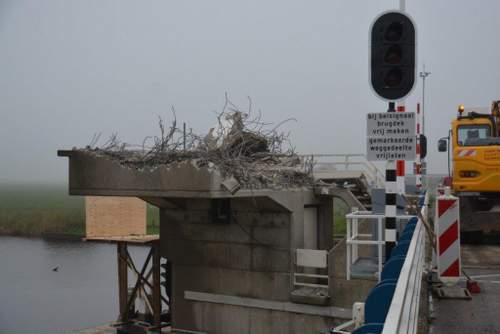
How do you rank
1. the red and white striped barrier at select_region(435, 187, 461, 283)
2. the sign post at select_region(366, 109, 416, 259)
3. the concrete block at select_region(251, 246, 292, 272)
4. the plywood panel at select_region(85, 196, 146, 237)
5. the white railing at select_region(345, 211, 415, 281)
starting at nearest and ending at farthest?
the sign post at select_region(366, 109, 416, 259)
the red and white striped barrier at select_region(435, 187, 461, 283)
the white railing at select_region(345, 211, 415, 281)
the concrete block at select_region(251, 246, 292, 272)
the plywood panel at select_region(85, 196, 146, 237)

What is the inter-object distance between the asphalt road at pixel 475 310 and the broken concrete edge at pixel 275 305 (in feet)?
18.6

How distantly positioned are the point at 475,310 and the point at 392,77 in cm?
259

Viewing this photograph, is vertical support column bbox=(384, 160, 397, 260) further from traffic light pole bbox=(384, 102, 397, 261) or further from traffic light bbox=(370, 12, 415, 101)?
traffic light bbox=(370, 12, 415, 101)

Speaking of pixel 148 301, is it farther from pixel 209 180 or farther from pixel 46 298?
pixel 46 298

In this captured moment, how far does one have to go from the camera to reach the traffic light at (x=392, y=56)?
18.1ft

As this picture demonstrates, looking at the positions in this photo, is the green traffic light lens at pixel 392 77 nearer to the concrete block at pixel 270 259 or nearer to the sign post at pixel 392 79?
the sign post at pixel 392 79

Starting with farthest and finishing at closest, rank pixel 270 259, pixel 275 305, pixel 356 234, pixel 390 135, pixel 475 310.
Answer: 1. pixel 270 259
2. pixel 275 305
3. pixel 356 234
4. pixel 390 135
5. pixel 475 310

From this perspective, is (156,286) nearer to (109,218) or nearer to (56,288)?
(109,218)

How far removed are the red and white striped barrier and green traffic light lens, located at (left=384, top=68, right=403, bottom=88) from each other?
1.42 m

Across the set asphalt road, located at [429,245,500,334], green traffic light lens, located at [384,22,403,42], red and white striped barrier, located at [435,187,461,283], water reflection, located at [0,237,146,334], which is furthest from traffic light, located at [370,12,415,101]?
water reflection, located at [0,237,146,334]

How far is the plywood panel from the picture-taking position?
16.2m

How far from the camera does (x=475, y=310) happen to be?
17.2 ft

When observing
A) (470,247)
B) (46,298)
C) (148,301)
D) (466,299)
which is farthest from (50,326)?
(466,299)

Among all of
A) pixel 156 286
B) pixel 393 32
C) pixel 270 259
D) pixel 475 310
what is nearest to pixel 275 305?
pixel 270 259
